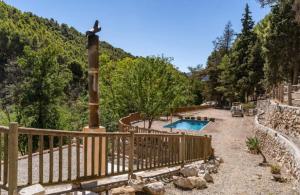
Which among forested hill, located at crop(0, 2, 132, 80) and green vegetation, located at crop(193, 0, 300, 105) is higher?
forested hill, located at crop(0, 2, 132, 80)

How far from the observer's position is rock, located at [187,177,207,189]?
23.8 feet

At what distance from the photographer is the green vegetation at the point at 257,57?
24797 millimetres

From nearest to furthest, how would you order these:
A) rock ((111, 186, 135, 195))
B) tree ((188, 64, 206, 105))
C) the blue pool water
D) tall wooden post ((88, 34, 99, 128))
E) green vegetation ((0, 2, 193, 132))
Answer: rock ((111, 186, 135, 195)) < tall wooden post ((88, 34, 99, 128)) < green vegetation ((0, 2, 193, 132)) < the blue pool water < tree ((188, 64, 206, 105))

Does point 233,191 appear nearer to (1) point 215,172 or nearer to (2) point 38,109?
(1) point 215,172

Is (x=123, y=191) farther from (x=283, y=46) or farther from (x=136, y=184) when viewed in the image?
(x=283, y=46)

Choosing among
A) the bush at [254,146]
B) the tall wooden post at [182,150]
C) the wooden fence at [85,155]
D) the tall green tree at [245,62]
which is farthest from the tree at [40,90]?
the tall green tree at [245,62]

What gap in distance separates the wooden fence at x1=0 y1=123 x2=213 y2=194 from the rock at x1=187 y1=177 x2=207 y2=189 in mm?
835

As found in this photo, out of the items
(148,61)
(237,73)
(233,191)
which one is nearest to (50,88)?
(148,61)

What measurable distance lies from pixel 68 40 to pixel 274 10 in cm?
4526

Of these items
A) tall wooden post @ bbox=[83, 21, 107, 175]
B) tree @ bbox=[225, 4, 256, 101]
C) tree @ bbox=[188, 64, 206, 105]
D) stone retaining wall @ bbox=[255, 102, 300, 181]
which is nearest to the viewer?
tall wooden post @ bbox=[83, 21, 107, 175]

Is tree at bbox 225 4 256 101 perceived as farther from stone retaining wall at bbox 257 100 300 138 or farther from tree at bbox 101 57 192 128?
stone retaining wall at bbox 257 100 300 138

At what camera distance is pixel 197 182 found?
24.0 ft

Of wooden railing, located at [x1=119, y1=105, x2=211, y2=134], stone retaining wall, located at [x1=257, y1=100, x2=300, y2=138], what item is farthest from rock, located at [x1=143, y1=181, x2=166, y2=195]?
stone retaining wall, located at [x1=257, y1=100, x2=300, y2=138]

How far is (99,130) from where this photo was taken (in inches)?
246
